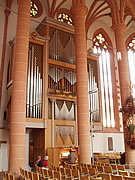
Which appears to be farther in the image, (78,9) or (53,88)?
(53,88)

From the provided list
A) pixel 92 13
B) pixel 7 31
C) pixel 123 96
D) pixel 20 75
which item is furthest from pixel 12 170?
pixel 92 13

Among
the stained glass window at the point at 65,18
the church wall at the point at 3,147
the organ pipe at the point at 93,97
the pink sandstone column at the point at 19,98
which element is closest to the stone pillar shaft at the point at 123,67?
the organ pipe at the point at 93,97

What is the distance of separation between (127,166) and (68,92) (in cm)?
640

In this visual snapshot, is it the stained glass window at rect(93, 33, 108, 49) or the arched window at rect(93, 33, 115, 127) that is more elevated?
the stained glass window at rect(93, 33, 108, 49)

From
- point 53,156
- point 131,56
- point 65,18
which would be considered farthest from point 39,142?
point 131,56

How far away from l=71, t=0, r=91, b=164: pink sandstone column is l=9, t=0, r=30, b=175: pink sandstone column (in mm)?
3274

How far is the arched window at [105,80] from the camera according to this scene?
20.6 m

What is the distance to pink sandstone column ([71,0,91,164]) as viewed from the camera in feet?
36.7

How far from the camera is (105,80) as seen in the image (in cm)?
2189

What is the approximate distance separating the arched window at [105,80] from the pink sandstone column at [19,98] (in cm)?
1106

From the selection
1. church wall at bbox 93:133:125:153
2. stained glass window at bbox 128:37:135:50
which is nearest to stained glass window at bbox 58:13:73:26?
stained glass window at bbox 128:37:135:50

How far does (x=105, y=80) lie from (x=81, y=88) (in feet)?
33.8

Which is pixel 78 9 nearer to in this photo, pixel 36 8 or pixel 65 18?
pixel 36 8

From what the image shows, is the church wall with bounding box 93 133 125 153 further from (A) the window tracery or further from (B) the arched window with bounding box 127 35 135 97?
(A) the window tracery
